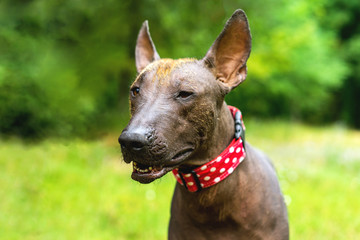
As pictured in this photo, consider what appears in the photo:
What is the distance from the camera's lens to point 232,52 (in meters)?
2.48

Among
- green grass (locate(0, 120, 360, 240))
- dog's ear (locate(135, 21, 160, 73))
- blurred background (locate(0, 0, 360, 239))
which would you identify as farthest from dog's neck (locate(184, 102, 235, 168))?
green grass (locate(0, 120, 360, 240))

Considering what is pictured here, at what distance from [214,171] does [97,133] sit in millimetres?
7782

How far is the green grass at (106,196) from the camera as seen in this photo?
16.4ft

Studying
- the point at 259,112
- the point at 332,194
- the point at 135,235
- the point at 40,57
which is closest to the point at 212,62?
the point at 135,235

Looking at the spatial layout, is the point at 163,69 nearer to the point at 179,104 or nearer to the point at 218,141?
the point at 179,104

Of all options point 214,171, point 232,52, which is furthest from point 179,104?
point 232,52

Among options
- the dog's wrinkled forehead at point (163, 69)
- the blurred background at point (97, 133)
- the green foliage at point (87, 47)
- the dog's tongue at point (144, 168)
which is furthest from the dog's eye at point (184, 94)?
the green foliage at point (87, 47)

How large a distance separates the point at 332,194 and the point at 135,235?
3052 millimetres

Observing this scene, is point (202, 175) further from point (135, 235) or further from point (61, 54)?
point (61, 54)

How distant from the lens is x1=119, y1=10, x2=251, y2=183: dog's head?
1.96 meters

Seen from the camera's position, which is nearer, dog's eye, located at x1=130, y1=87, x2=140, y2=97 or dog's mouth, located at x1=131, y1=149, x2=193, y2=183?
dog's mouth, located at x1=131, y1=149, x2=193, y2=183

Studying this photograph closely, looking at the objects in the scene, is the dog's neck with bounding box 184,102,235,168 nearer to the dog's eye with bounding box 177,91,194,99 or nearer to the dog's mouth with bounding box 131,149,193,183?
the dog's mouth with bounding box 131,149,193,183

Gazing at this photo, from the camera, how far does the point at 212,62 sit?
94.3 inches

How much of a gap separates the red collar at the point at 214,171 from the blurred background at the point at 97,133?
2.55 metres
